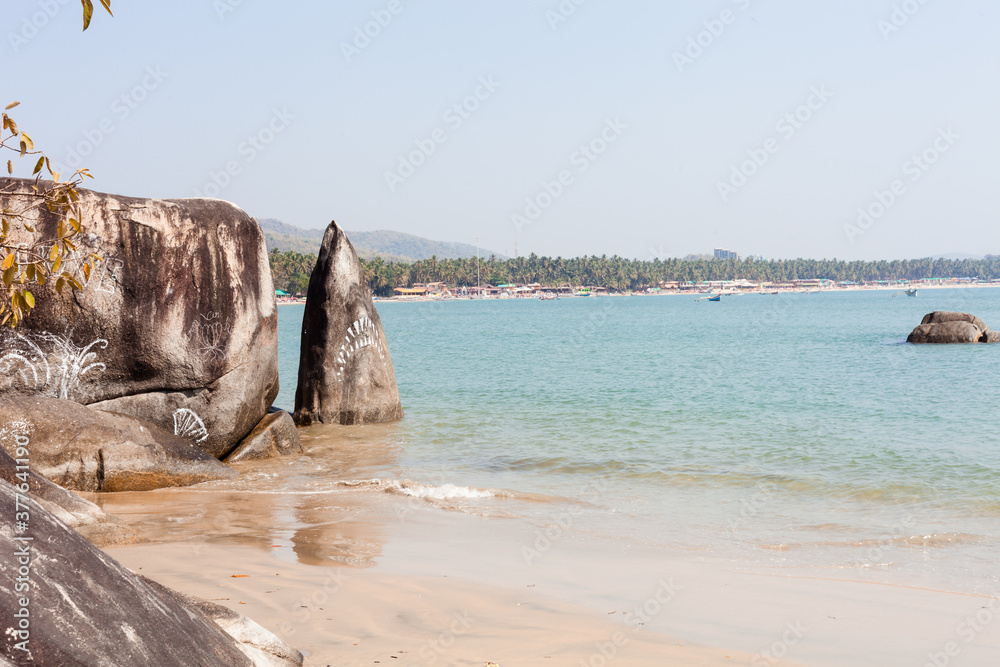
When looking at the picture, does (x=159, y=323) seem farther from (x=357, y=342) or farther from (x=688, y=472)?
(x=688, y=472)

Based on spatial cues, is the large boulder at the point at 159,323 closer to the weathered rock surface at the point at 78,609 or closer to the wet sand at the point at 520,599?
the wet sand at the point at 520,599

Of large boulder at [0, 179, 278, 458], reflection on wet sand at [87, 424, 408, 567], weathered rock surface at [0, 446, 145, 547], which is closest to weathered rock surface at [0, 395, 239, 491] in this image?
reflection on wet sand at [87, 424, 408, 567]

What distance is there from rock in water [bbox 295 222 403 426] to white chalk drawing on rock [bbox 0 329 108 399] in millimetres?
4599

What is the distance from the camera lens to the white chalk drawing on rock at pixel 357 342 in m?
13.4

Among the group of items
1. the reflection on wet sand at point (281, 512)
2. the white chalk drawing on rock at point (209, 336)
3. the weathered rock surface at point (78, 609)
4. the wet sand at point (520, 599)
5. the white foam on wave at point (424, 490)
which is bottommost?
the white foam on wave at point (424, 490)

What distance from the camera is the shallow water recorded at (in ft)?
23.5

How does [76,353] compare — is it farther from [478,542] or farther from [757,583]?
[757,583]

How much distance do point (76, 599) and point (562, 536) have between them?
17.4 ft

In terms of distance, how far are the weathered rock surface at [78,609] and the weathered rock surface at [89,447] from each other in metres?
5.72

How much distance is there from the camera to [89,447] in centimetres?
808

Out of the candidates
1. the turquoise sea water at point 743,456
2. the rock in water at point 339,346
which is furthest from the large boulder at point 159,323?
the rock in water at point 339,346

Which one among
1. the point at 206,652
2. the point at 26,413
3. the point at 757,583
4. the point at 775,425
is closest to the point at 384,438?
the point at 26,413

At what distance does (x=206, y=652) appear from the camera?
2949 millimetres

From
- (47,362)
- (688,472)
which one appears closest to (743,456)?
(688,472)
